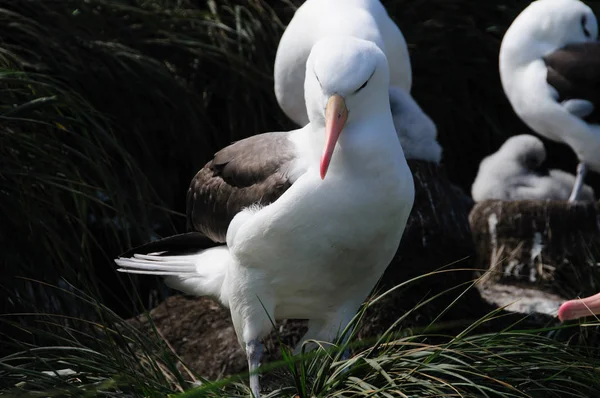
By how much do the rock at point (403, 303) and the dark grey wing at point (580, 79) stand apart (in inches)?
68.3

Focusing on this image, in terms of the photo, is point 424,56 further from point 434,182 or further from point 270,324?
point 270,324

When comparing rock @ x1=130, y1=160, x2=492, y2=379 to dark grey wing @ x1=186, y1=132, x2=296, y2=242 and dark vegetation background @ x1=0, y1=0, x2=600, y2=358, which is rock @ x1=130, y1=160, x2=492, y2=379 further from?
dark grey wing @ x1=186, y1=132, x2=296, y2=242

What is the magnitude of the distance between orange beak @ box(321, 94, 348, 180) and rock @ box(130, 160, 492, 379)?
175 centimetres

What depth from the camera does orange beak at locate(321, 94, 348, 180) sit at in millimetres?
3270

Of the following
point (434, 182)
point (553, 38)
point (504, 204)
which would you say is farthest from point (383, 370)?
point (553, 38)

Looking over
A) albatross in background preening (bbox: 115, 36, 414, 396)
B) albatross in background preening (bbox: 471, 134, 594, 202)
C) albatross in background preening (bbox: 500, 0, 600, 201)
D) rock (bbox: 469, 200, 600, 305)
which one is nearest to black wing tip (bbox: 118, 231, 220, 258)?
albatross in background preening (bbox: 115, 36, 414, 396)

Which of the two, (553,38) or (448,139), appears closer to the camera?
(553,38)

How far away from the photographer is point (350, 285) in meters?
3.69

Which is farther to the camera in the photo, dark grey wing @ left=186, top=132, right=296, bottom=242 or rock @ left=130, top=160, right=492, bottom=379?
rock @ left=130, top=160, right=492, bottom=379

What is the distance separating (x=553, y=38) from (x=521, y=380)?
4.18 metres

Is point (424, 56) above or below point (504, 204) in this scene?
above

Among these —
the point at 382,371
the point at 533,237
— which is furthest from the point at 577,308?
the point at 533,237

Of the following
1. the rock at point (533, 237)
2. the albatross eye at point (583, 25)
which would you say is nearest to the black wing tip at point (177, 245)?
the rock at point (533, 237)

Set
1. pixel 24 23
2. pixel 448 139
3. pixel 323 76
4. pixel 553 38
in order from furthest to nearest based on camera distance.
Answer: pixel 448 139 < pixel 553 38 < pixel 24 23 < pixel 323 76
